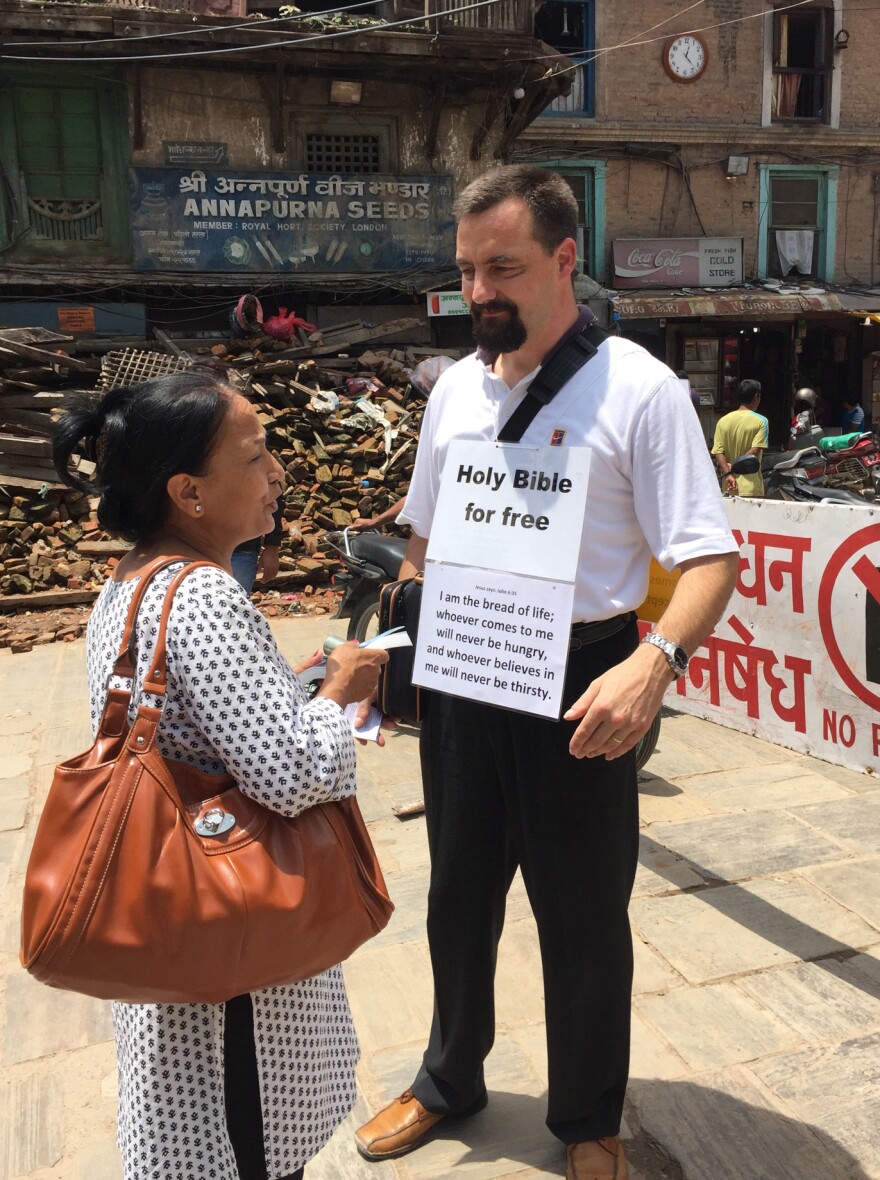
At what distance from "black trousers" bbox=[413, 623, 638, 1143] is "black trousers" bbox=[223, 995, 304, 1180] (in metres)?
0.74

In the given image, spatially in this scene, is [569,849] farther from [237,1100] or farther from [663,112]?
[663,112]

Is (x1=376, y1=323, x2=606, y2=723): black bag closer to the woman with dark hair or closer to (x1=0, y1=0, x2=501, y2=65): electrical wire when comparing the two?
the woman with dark hair

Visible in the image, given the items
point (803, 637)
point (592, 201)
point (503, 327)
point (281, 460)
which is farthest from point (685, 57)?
point (503, 327)

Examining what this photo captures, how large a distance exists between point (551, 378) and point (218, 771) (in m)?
1.02

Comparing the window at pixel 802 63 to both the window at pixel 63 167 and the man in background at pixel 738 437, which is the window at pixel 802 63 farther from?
the man in background at pixel 738 437

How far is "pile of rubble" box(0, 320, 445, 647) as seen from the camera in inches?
365

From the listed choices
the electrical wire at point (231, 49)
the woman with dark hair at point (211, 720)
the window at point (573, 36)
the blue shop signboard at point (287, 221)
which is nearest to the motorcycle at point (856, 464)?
the blue shop signboard at point (287, 221)

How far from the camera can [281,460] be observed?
1070 cm

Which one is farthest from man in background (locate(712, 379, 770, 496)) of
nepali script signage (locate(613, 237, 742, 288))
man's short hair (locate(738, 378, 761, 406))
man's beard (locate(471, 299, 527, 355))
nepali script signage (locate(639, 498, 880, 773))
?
nepali script signage (locate(613, 237, 742, 288))

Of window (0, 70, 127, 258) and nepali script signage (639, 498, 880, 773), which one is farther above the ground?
window (0, 70, 127, 258)

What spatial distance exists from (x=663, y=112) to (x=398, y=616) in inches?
736

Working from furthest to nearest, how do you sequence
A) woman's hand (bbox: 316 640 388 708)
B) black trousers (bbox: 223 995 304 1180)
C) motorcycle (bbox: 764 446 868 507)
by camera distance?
1. motorcycle (bbox: 764 446 868 507)
2. woman's hand (bbox: 316 640 388 708)
3. black trousers (bbox: 223 995 304 1180)

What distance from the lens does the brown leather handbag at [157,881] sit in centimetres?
127

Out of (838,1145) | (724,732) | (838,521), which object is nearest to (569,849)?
(838,1145)
